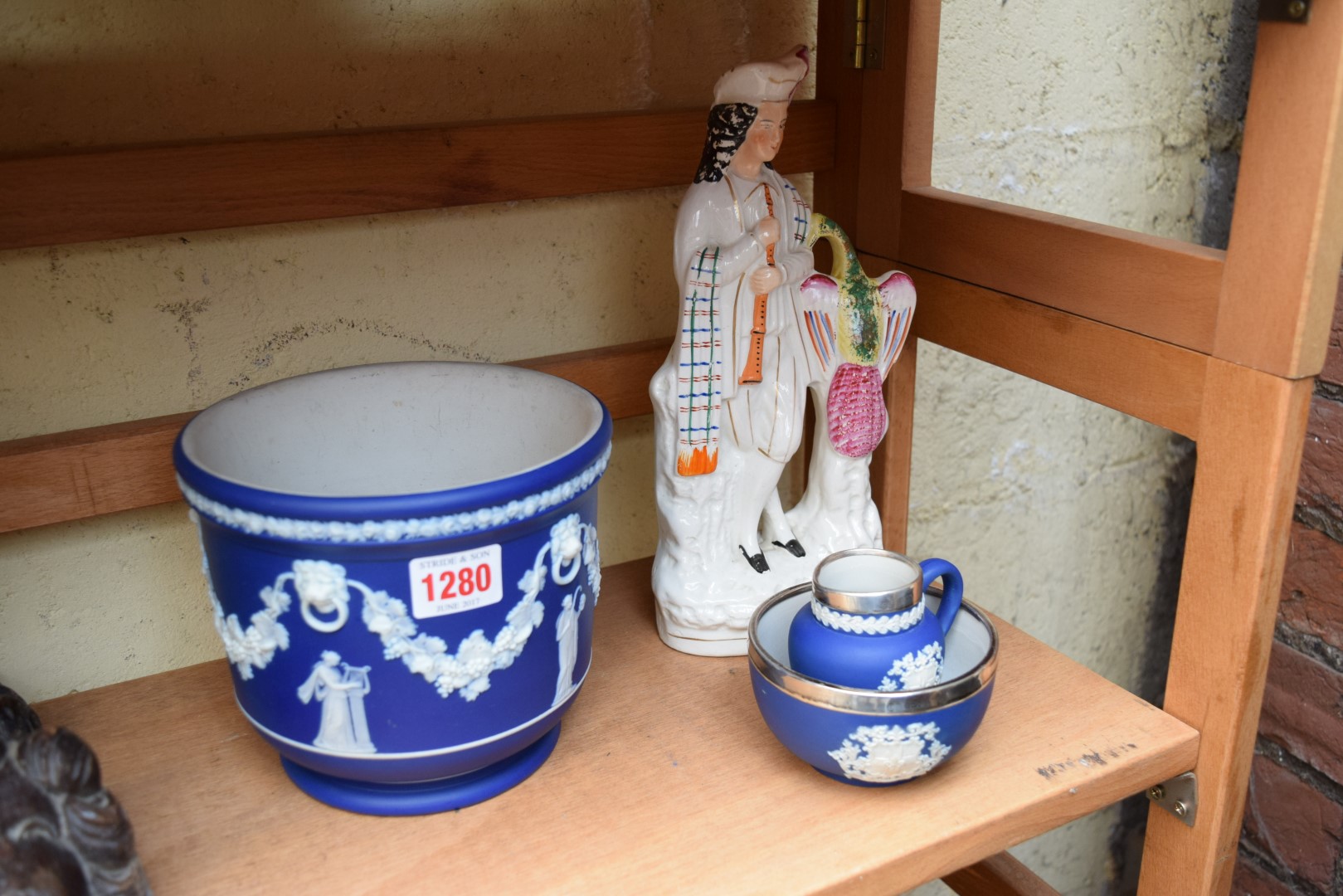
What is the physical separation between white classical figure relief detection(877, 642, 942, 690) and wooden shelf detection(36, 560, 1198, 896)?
6 cm

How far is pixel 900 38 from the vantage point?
886 mm

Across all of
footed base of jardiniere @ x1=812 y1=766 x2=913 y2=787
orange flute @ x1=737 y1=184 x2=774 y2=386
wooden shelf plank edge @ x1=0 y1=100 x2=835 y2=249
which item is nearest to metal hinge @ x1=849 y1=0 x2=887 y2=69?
wooden shelf plank edge @ x1=0 y1=100 x2=835 y2=249

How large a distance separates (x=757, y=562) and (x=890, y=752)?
0.22m

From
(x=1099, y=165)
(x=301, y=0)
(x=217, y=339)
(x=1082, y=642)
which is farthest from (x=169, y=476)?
(x=1082, y=642)

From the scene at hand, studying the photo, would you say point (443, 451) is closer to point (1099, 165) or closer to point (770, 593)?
point (770, 593)

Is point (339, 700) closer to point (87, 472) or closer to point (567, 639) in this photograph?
point (567, 639)

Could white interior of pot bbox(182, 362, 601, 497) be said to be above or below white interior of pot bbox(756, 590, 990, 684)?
above

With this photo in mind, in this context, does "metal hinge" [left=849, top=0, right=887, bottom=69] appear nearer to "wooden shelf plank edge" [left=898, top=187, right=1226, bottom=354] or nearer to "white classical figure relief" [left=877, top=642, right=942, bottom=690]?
"wooden shelf plank edge" [left=898, top=187, right=1226, bottom=354]

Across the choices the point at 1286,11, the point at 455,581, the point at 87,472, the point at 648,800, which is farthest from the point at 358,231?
the point at 1286,11

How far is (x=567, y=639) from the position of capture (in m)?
0.72

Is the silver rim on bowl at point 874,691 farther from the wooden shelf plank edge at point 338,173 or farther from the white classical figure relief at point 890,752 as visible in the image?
the wooden shelf plank edge at point 338,173

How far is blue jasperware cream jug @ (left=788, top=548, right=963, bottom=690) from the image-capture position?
2.31 feet

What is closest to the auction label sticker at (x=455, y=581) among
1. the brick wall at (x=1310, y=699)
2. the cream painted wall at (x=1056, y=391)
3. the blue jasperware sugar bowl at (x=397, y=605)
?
the blue jasperware sugar bowl at (x=397, y=605)

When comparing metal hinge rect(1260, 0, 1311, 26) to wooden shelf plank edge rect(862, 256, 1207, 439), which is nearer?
metal hinge rect(1260, 0, 1311, 26)
